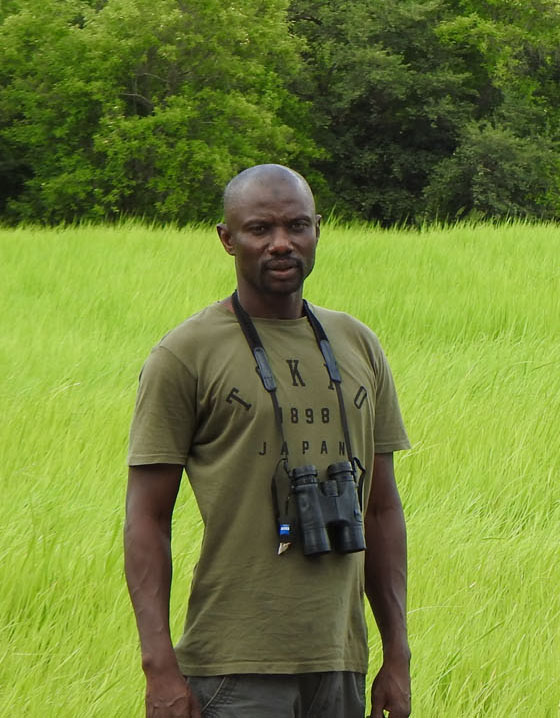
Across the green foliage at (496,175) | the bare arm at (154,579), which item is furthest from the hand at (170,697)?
the green foliage at (496,175)

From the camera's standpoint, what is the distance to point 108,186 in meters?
26.9

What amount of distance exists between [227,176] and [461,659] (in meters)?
22.7

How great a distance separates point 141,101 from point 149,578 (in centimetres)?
2592

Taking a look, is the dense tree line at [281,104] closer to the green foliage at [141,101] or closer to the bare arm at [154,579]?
the green foliage at [141,101]

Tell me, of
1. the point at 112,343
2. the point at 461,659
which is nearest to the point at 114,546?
the point at 461,659

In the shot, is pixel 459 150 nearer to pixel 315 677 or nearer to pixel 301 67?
pixel 301 67

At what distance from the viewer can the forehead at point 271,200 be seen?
77.8 inches

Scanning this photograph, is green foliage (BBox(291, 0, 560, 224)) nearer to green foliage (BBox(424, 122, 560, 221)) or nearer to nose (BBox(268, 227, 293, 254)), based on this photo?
green foliage (BBox(424, 122, 560, 221))

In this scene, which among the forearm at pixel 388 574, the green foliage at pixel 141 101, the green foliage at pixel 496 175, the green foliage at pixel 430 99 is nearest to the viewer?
the forearm at pixel 388 574

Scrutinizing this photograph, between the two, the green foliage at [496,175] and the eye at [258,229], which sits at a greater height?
the eye at [258,229]

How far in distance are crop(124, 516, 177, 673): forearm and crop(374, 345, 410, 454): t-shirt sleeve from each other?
1.44 ft

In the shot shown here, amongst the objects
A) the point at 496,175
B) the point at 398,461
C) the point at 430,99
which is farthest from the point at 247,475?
the point at 430,99

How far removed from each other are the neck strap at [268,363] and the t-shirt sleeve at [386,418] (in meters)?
0.17

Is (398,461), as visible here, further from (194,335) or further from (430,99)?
(430,99)
